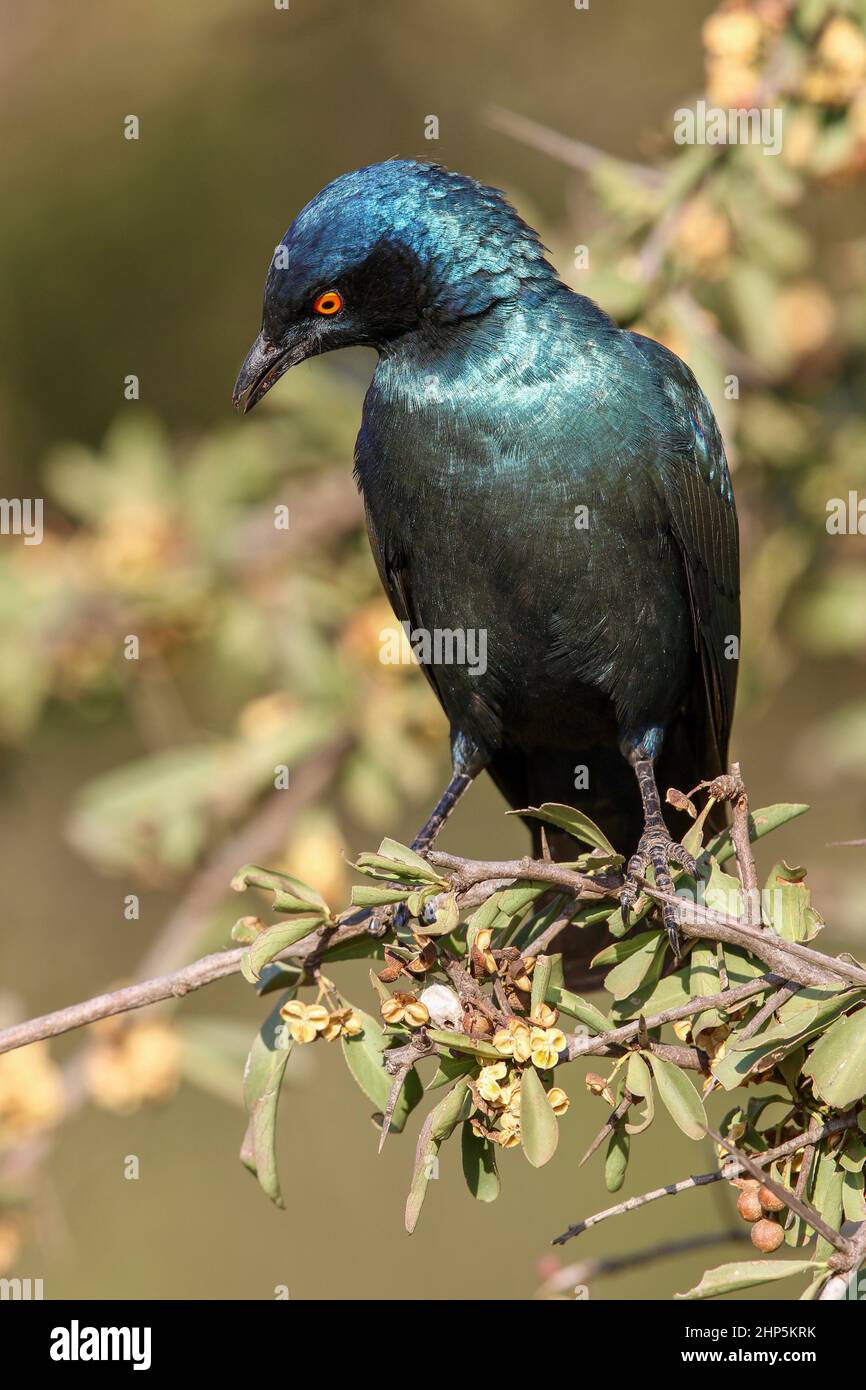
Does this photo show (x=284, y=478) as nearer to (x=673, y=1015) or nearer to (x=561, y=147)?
(x=561, y=147)

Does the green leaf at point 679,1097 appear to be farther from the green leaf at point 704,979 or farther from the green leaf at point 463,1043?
the green leaf at point 463,1043

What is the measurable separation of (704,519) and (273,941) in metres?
1.93

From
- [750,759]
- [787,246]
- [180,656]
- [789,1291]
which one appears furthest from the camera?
[750,759]

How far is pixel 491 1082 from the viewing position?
2.68 m

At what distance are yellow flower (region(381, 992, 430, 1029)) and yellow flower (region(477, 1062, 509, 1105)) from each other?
0.53ft

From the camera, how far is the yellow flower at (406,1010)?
9.17 feet

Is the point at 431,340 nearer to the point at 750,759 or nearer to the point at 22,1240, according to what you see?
the point at 22,1240

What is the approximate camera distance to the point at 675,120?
180 inches

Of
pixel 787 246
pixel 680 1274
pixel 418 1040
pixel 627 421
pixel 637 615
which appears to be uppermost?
pixel 787 246

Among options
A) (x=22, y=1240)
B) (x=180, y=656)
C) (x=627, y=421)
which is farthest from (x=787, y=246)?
(x=22, y=1240)

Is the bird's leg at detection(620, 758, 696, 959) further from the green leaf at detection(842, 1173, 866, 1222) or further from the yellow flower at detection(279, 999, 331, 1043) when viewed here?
the yellow flower at detection(279, 999, 331, 1043)

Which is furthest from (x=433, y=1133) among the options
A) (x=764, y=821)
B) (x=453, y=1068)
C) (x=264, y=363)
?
(x=264, y=363)

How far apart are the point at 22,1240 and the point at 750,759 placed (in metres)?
4.81

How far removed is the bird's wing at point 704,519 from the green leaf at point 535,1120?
1.82 m
